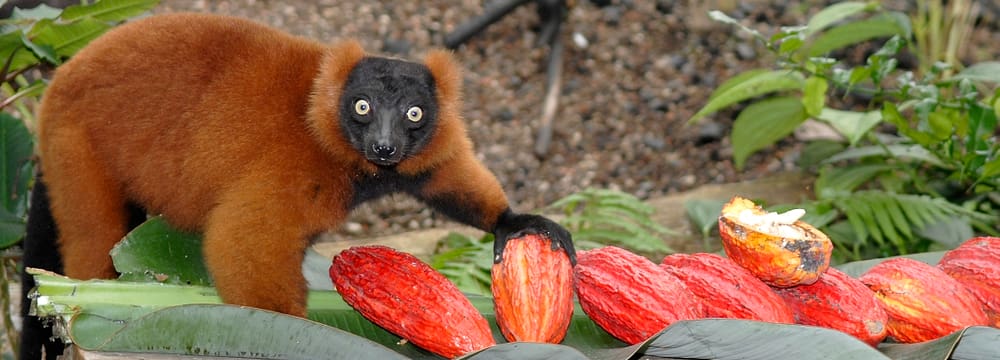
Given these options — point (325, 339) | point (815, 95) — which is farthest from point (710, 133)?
point (325, 339)

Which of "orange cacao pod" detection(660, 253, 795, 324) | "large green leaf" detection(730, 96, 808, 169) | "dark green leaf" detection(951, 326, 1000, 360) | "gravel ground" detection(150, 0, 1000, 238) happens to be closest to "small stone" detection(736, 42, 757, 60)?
"gravel ground" detection(150, 0, 1000, 238)

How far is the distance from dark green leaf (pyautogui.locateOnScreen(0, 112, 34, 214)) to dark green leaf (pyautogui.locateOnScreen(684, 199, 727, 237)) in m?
2.53

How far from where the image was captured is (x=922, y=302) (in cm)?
210

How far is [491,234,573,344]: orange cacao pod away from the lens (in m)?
1.98

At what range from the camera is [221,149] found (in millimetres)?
2432

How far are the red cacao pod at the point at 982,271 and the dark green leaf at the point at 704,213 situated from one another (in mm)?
1991

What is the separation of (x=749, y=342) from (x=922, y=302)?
54cm

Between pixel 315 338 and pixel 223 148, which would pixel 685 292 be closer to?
pixel 315 338

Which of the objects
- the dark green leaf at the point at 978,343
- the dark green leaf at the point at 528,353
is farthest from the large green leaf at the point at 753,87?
the dark green leaf at the point at 528,353

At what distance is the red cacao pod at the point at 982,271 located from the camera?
2.19 metres

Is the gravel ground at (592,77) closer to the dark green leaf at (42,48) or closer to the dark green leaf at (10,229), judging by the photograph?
the dark green leaf at (10,229)

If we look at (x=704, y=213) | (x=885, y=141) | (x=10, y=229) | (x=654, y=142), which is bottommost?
(x=654, y=142)

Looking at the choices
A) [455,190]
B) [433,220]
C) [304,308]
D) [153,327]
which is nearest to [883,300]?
[455,190]

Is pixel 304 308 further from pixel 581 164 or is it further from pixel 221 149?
pixel 581 164
